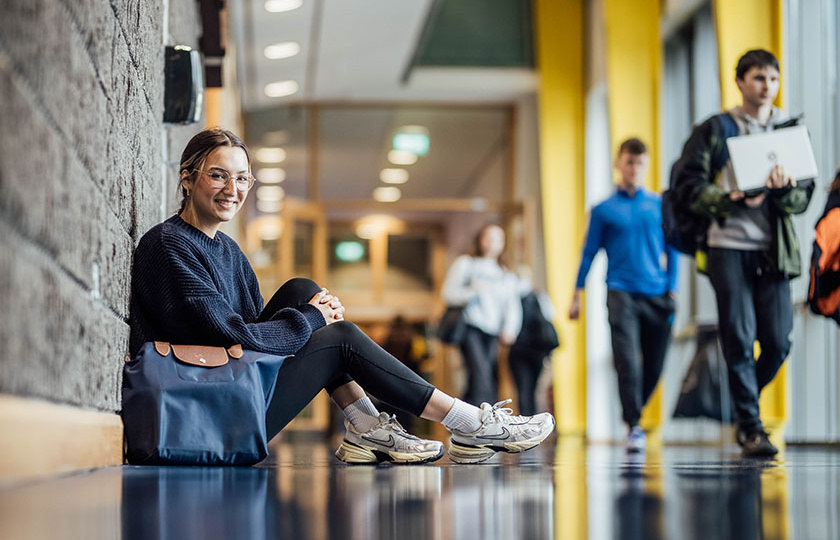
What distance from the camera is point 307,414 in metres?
12.5

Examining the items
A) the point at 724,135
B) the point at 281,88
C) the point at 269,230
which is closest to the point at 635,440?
the point at 724,135

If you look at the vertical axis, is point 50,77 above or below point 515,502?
above

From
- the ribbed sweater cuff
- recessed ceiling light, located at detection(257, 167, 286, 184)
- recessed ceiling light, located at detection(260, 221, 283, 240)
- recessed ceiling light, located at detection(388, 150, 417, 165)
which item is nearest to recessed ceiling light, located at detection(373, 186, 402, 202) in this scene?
recessed ceiling light, located at detection(388, 150, 417, 165)

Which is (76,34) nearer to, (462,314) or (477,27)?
(462,314)

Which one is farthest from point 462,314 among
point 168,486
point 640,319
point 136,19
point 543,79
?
point 168,486

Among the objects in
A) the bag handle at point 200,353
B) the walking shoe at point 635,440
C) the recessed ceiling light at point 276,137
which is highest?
the recessed ceiling light at point 276,137

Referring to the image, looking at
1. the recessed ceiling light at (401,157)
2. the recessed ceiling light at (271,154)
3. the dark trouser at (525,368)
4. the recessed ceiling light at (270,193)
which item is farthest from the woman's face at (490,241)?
the recessed ceiling light at (270,193)

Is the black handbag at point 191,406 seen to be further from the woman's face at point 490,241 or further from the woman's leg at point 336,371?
the woman's face at point 490,241

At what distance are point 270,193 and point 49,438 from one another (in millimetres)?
13317

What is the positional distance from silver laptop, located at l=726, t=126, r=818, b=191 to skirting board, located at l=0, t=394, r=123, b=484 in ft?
8.58

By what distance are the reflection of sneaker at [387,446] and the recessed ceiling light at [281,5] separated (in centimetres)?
744

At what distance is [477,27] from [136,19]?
942cm

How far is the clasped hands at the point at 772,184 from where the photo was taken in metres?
4.26

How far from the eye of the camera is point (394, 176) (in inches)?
548
